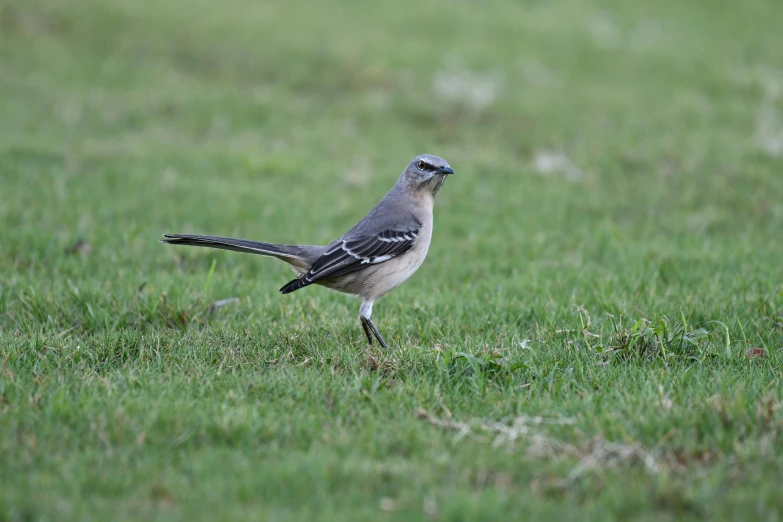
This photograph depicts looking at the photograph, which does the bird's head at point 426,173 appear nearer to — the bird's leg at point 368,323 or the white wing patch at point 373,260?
the white wing patch at point 373,260

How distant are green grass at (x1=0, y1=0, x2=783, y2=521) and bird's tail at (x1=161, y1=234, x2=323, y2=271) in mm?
423

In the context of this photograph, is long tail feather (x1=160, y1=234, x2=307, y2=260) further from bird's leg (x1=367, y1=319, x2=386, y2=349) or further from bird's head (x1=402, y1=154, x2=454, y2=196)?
bird's head (x1=402, y1=154, x2=454, y2=196)

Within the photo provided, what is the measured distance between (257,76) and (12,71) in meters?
3.79

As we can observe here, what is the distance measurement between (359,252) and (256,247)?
2.41 feet

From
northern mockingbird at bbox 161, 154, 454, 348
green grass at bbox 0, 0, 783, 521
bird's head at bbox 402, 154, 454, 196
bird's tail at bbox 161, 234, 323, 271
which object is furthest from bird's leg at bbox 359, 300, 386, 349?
bird's head at bbox 402, 154, 454, 196

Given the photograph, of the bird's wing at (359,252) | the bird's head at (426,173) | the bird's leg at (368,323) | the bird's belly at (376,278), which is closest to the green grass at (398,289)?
the bird's leg at (368,323)

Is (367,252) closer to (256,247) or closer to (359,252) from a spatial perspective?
(359,252)

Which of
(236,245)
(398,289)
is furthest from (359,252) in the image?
(398,289)

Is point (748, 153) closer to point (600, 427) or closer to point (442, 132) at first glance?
point (442, 132)

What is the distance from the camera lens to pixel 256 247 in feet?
18.8

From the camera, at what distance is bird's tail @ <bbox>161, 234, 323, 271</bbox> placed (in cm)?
559

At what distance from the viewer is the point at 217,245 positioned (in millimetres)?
5633

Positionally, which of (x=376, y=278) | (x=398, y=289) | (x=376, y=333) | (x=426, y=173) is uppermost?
(x=426, y=173)

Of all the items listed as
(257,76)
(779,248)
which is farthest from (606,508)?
(257,76)
